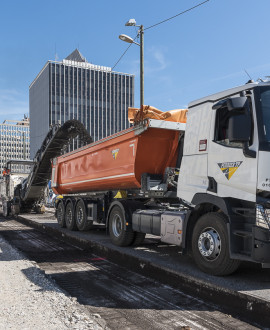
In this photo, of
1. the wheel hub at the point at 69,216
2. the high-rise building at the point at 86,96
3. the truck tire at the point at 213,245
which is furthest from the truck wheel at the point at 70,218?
the high-rise building at the point at 86,96

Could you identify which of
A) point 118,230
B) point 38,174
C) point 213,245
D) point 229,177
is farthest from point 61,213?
point 229,177

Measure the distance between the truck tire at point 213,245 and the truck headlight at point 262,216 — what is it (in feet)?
2.11

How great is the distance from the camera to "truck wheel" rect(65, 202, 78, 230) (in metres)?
12.7

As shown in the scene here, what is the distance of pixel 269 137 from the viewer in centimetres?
→ 508

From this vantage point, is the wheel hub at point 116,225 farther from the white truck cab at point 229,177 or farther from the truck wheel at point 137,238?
the white truck cab at point 229,177

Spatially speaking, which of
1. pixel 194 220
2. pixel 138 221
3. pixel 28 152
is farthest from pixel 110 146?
pixel 28 152

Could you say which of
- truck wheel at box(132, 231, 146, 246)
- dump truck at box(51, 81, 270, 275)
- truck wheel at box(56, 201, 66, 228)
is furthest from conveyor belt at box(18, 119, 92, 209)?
truck wheel at box(132, 231, 146, 246)

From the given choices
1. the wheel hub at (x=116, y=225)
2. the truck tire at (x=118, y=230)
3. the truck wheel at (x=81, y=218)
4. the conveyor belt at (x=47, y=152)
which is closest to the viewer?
the truck tire at (x=118, y=230)

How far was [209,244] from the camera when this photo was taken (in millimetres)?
5844

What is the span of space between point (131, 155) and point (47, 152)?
10708 millimetres

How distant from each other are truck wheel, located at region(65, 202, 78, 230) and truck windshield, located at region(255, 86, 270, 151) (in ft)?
29.2

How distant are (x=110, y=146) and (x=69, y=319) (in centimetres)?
633

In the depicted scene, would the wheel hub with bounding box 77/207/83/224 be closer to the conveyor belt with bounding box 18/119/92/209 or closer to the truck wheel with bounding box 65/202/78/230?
the truck wheel with bounding box 65/202/78/230

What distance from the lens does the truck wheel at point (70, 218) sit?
12.7m
